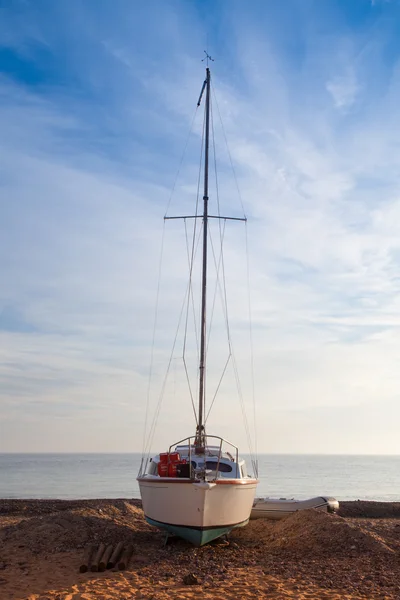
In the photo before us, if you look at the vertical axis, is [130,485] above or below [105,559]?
above

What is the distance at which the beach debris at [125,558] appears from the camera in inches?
489

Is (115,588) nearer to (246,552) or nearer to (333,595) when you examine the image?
(333,595)

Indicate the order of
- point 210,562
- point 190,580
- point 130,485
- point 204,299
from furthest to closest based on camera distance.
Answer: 1. point 130,485
2. point 204,299
3. point 210,562
4. point 190,580

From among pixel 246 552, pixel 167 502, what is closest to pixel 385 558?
pixel 246 552

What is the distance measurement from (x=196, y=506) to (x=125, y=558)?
2.32 m

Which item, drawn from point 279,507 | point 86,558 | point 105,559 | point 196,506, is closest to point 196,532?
point 196,506

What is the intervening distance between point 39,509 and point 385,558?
53.9 ft

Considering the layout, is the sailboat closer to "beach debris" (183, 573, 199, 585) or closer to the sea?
"beach debris" (183, 573, 199, 585)

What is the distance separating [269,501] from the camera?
2228 cm

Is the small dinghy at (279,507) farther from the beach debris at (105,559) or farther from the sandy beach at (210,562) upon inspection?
the beach debris at (105,559)

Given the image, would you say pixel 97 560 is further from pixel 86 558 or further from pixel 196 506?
pixel 196 506

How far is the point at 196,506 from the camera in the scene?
14453mm

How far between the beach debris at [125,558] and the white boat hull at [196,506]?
4.63ft

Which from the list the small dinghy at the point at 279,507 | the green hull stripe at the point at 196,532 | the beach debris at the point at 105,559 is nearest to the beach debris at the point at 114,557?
the beach debris at the point at 105,559
